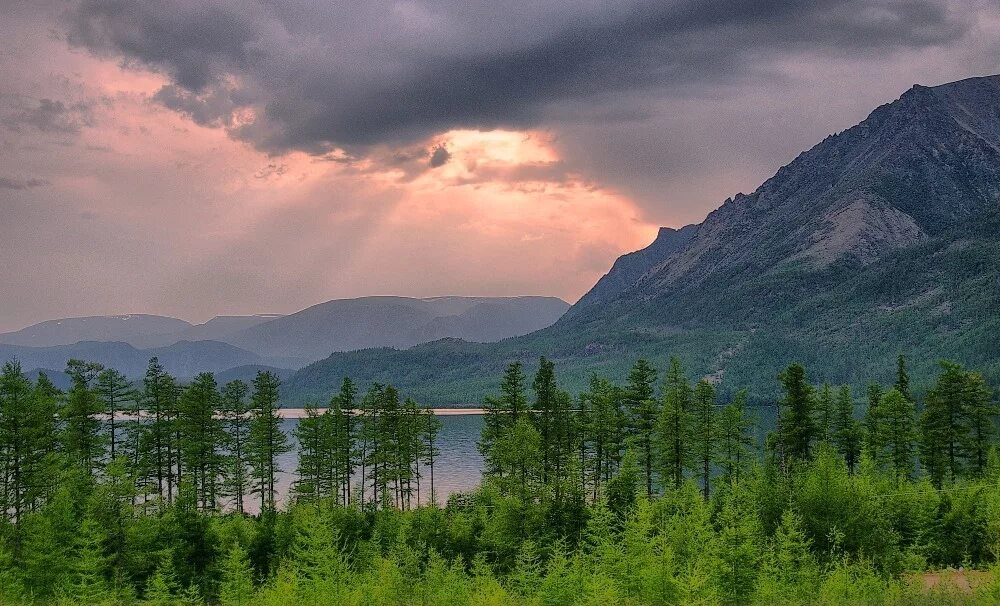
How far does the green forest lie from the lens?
42438mm

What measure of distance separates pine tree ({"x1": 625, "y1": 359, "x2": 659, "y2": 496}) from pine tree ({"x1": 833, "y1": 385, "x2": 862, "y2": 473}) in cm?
1895

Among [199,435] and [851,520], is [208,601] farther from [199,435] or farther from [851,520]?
[851,520]

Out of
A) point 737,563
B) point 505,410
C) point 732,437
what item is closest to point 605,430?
point 505,410

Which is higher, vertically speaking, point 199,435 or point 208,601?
point 199,435

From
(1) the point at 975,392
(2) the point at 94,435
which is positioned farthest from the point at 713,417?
(2) the point at 94,435

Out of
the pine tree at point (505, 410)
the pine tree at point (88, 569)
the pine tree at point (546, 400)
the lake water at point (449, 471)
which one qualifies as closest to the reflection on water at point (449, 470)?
the lake water at point (449, 471)

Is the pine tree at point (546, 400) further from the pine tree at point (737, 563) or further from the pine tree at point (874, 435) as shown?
the pine tree at point (737, 563)

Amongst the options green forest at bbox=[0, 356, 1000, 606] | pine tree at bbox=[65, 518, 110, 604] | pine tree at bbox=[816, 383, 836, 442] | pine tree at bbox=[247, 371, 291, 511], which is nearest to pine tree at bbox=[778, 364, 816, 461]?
green forest at bbox=[0, 356, 1000, 606]

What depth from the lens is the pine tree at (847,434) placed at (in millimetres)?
74125

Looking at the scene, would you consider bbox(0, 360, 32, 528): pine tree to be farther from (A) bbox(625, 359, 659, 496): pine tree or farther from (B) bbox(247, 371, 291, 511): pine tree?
(A) bbox(625, 359, 659, 496): pine tree

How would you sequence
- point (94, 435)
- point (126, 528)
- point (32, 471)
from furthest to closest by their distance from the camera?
point (94, 435)
point (32, 471)
point (126, 528)

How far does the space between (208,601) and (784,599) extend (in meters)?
38.0

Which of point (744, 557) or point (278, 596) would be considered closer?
point (278, 596)

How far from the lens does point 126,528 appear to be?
4944cm
